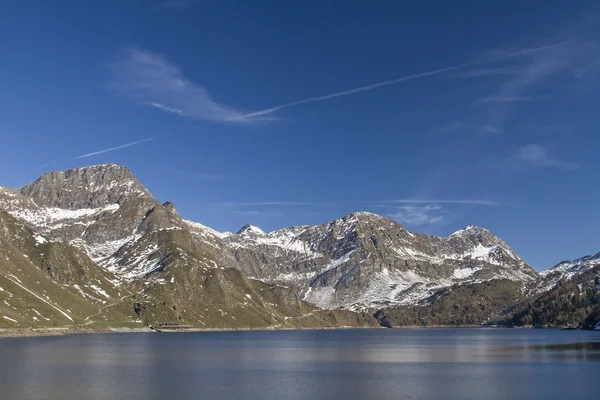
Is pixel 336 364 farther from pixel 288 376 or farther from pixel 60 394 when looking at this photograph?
pixel 60 394

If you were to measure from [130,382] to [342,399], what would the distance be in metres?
46.0

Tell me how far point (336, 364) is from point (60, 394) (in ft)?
297

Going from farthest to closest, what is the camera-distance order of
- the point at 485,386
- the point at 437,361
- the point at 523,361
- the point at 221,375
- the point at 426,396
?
the point at 437,361 → the point at 523,361 → the point at 221,375 → the point at 485,386 → the point at 426,396

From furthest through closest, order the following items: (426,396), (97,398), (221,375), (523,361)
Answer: (523,361), (221,375), (426,396), (97,398)

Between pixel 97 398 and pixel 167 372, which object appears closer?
pixel 97 398

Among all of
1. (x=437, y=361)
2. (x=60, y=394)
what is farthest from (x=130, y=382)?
(x=437, y=361)

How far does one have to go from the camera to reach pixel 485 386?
368 ft

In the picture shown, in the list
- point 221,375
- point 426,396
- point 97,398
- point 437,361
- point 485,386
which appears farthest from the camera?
point 437,361

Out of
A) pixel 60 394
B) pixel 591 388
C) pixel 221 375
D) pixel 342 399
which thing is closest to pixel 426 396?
pixel 342 399

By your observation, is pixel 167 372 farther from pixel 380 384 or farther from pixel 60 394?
pixel 380 384

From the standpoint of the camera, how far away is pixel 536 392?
102 metres

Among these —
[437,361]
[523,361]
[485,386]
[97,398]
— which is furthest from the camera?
[437,361]

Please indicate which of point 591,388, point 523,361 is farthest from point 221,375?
point 523,361

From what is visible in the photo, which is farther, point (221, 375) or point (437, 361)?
point (437, 361)
